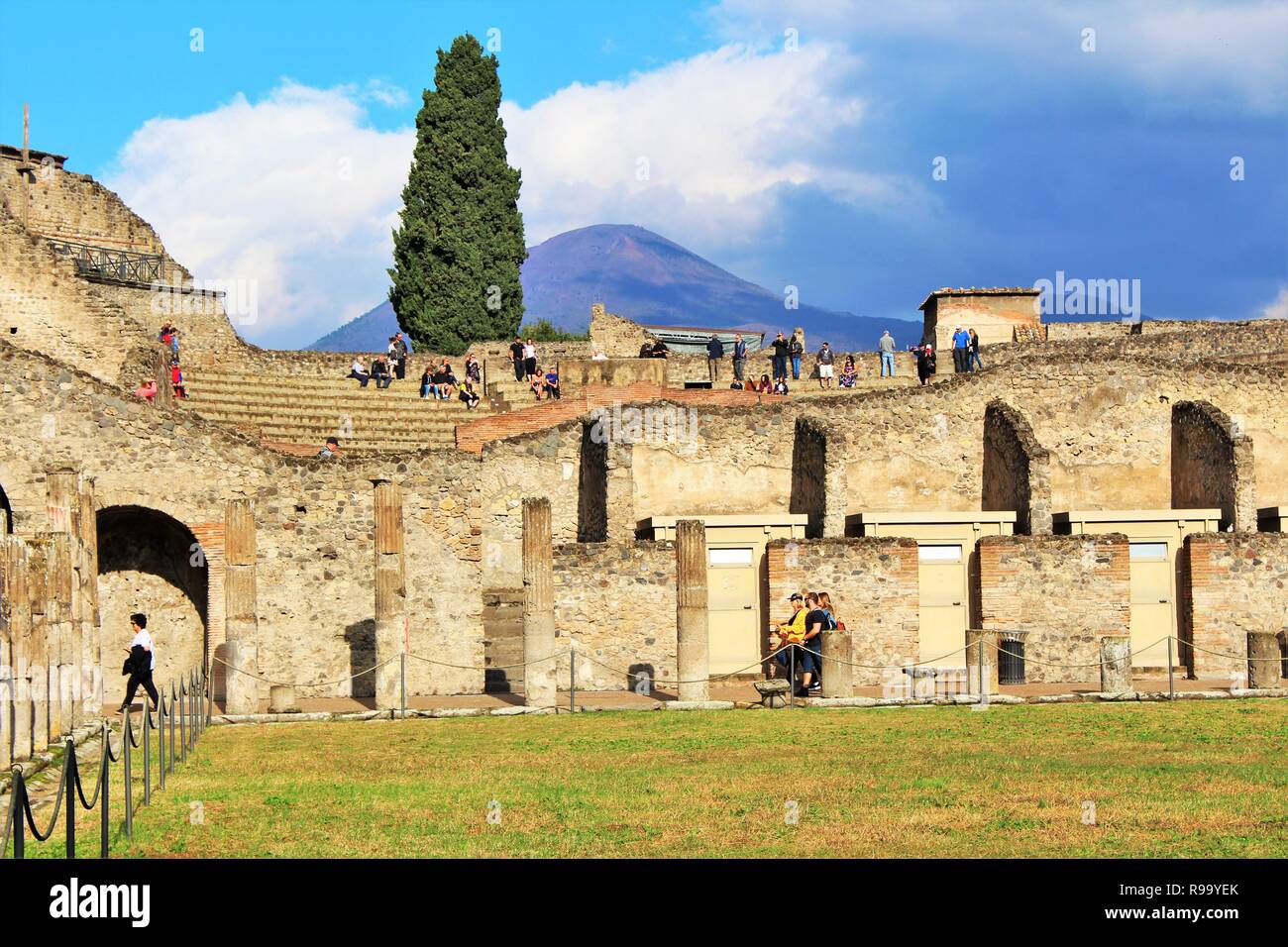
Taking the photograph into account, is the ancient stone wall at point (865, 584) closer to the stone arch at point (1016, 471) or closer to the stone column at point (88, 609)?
the stone arch at point (1016, 471)

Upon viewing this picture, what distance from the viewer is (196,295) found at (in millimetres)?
50469

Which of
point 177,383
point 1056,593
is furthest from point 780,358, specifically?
point 1056,593

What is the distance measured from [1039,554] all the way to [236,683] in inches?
524

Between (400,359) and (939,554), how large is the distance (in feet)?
63.1

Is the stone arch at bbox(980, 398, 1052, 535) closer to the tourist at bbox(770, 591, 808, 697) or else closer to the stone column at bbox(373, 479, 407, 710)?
the tourist at bbox(770, 591, 808, 697)

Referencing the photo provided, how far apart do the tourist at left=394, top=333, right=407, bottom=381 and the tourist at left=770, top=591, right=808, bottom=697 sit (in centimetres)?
2007

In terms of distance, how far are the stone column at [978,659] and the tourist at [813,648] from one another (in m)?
2.63

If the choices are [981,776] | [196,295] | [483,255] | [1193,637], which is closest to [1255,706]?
[1193,637]

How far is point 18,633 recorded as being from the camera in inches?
838

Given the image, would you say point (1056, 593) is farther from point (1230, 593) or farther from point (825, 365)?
point (825, 365)

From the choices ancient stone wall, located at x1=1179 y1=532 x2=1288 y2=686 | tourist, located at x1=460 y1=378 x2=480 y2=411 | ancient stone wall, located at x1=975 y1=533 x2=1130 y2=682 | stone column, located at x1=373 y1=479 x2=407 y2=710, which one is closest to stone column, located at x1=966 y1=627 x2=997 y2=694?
ancient stone wall, located at x1=975 y1=533 x2=1130 y2=682

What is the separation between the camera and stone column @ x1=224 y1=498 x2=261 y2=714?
27.4 metres

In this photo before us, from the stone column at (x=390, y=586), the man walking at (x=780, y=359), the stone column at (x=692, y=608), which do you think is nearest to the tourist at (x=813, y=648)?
the stone column at (x=692, y=608)

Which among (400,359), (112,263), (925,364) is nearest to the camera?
(400,359)
